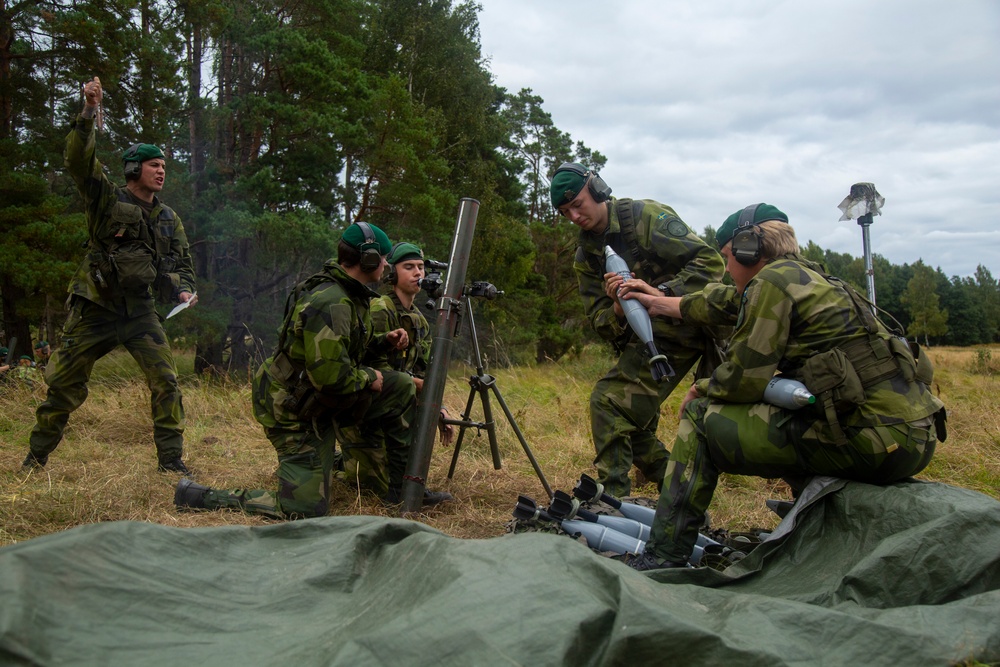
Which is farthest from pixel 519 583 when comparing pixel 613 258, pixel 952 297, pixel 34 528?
pixel 952 297

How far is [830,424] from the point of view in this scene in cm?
309

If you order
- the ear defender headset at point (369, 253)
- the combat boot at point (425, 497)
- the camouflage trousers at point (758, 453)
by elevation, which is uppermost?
the ear defender headset at point (369, 253)

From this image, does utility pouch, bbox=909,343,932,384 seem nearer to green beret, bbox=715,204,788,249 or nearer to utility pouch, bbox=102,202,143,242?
green beret, bbox=715,204,788,249

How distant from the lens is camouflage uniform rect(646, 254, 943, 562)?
10.1ft

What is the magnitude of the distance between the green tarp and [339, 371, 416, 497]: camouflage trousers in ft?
8.05

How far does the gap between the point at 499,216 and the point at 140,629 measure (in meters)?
17.0

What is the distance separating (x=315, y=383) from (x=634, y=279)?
1.92m

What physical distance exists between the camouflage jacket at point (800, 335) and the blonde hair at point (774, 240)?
0.50 feet

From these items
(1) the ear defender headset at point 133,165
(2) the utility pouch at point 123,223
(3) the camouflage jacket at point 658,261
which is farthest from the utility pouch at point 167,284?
(3) the camouflage jacket at point 658,261

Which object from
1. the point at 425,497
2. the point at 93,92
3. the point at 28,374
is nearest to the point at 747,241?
the point at 425,497

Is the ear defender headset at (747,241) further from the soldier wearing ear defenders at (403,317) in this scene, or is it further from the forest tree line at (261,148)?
the forest tree line at (261,148)

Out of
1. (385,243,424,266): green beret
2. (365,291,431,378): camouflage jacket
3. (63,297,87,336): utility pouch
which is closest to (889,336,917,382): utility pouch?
(365,291,431,378): camouflage jacket

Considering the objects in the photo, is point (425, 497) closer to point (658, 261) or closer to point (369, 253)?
point (369, 253)

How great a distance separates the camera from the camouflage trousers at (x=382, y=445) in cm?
487
